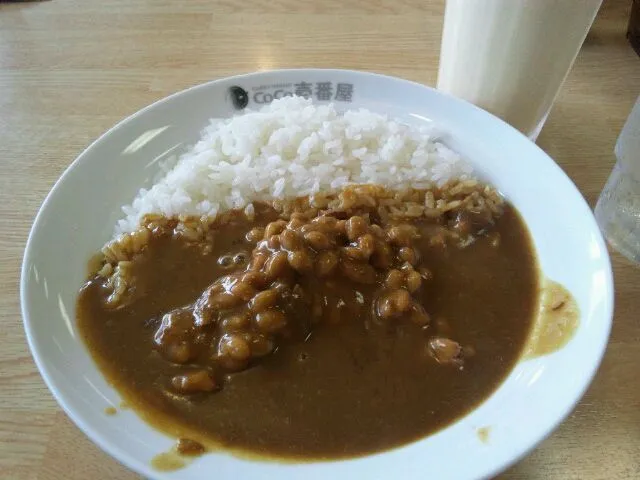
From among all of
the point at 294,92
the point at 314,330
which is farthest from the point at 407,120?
the point at 314,330

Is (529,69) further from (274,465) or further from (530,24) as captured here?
(274,465)

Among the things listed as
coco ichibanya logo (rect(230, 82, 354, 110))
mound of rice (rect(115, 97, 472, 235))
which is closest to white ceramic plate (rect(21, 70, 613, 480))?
coco ichibanya logo (rect(230, 82, 354, 110))

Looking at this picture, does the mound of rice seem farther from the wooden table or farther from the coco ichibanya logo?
the wooden table

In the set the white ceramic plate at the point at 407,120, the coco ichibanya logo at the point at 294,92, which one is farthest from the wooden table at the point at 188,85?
the coco ichibanya logo at the point at 294,92

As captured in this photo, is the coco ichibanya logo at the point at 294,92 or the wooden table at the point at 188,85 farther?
the coco ichibanya logo at the point at 294,92

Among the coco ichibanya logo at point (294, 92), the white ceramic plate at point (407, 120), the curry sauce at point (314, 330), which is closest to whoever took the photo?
the white ceramic plate at point (407, 120)

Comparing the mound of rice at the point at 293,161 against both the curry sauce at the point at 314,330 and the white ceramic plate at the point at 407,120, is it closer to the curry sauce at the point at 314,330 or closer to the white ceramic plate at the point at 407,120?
the white ceramic plate at the point at 407,120
